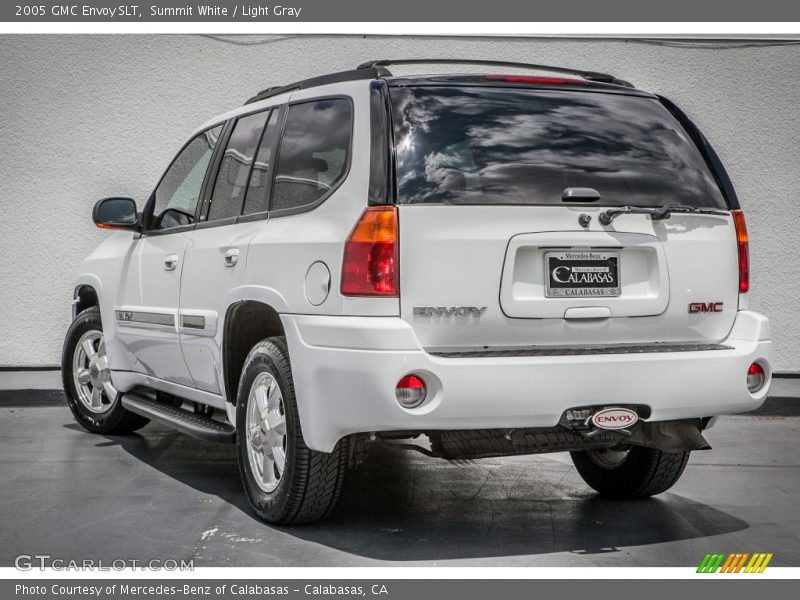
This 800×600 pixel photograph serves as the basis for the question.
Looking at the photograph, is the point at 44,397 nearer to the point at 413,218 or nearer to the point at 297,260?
the point at 297,260

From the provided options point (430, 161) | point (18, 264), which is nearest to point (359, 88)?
point (430, 161)

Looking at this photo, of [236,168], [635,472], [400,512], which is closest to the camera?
[400,512]

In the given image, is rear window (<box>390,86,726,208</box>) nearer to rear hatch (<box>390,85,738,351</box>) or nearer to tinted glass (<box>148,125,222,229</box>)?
rear hatch (<box>390,85,738,351</box>)

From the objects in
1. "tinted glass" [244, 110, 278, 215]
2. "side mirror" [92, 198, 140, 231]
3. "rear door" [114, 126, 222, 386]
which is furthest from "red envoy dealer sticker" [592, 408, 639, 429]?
"side mirror" [92, 198, 140, 231]

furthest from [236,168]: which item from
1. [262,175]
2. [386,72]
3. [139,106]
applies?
[139,106]

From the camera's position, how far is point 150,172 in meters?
10.3

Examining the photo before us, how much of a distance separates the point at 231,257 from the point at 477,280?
1479 millimetres

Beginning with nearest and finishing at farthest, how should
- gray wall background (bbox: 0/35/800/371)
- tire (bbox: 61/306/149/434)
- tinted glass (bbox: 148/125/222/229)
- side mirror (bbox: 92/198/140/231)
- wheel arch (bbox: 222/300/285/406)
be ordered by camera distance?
wheel arch (bbox: 222/300/285/406) < tinted glass (bbox: 148/125/222/229) < side mirror (bbox: 92/198/140/231) < tire (bbox: 61/306/149/434) < gray wall background (bbox: 0/35/800/371)

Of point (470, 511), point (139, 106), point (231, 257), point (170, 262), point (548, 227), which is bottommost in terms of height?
point (470, 511)

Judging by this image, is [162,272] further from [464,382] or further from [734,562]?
[734,562]

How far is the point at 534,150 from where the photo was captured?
4.52 m

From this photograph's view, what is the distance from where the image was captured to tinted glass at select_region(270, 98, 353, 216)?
184 inches

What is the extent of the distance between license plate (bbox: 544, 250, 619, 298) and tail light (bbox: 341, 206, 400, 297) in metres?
0.65

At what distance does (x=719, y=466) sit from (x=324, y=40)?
5703mm
